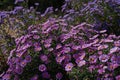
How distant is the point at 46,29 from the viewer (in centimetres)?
436

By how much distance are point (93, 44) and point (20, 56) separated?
0.77 metres

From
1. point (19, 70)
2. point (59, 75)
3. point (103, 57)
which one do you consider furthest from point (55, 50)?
point (103, 57)

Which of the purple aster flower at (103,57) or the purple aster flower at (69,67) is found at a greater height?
the purple aster flower at (103,57)

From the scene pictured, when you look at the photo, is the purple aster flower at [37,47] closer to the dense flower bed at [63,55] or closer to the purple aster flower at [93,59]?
the dense flower bed at [63,55]

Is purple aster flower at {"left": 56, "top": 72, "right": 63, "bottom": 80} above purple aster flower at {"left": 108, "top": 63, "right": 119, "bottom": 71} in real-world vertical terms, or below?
below

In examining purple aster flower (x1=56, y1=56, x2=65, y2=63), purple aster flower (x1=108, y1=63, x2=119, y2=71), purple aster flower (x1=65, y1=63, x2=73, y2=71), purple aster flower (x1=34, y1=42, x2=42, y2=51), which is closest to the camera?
purple aster flower (x1=108, y1=63, x2=119, y2=71)

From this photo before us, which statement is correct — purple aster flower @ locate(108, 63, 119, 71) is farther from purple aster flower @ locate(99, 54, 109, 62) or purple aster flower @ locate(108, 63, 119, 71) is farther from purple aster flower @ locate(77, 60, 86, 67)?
purple aster flower @ locate(77, 60, 86, 67)

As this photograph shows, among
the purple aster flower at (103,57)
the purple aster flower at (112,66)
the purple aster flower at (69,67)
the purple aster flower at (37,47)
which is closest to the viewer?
the purple aster flower at (112,66)

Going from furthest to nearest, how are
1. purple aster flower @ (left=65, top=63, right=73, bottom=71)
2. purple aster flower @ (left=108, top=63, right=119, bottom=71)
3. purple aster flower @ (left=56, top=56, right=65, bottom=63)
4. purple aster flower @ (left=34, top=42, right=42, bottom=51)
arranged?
1. purple aster flower @ (left=34, top=42, right=42, bottom=51)
2. purple aster flower @ (left=56, top=56, right=65, bottom=63)
3. purple aster flower @ (left=65, top=63, right=73, bottom=71)
4. purple aster flower @ (left=108, top=63, right=119, bottom=71)

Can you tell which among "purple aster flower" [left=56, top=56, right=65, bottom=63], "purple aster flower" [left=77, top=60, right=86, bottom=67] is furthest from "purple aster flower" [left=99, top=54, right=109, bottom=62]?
"purple aster flower" [left=56, top=56, right=65, bottom=63]

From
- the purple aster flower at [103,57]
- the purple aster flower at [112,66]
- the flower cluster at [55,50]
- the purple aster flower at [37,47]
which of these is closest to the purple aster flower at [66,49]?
the flower cluster at [55,50]

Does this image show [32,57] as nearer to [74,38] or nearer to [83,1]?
[74,38]

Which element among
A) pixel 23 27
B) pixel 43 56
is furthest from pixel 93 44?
pixel 23 27

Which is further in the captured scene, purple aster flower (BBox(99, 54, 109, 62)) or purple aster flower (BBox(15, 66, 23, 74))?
purple aster flower (BBox(15, 66, 23, 74))
